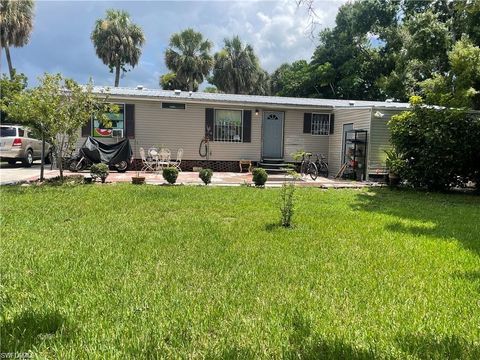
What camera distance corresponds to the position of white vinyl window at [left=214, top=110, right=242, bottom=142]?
1561cm

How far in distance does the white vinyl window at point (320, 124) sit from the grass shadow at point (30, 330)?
14270 mm

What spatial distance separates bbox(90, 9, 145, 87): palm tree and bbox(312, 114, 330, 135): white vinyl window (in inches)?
715

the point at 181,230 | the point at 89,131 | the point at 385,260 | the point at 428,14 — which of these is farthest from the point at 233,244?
the point at 428,14

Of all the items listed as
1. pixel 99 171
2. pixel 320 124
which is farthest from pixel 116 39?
pixel 99 171

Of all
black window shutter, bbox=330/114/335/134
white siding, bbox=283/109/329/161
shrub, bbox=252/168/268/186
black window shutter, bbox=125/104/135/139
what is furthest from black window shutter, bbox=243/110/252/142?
shrub, bbox=252/168/268/186

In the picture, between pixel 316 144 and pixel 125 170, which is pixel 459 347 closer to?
pixel 125 170

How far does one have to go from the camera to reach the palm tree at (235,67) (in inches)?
1267

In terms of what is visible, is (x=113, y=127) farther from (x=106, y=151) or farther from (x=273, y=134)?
(x=273, y=134)

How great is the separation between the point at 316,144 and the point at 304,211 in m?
9.20

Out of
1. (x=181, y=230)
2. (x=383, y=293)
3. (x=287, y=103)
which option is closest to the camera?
(x=383, y=293)

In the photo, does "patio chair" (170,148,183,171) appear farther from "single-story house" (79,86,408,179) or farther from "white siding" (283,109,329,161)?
"white siding" (283,109,329,161)

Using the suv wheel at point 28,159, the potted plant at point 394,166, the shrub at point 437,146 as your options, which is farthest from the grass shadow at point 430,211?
the suv wheel at point 28,159

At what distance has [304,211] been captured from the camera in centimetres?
753

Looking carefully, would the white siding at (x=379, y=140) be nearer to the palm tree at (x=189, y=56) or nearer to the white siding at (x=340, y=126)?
the white siding at (x=340, y=126)
